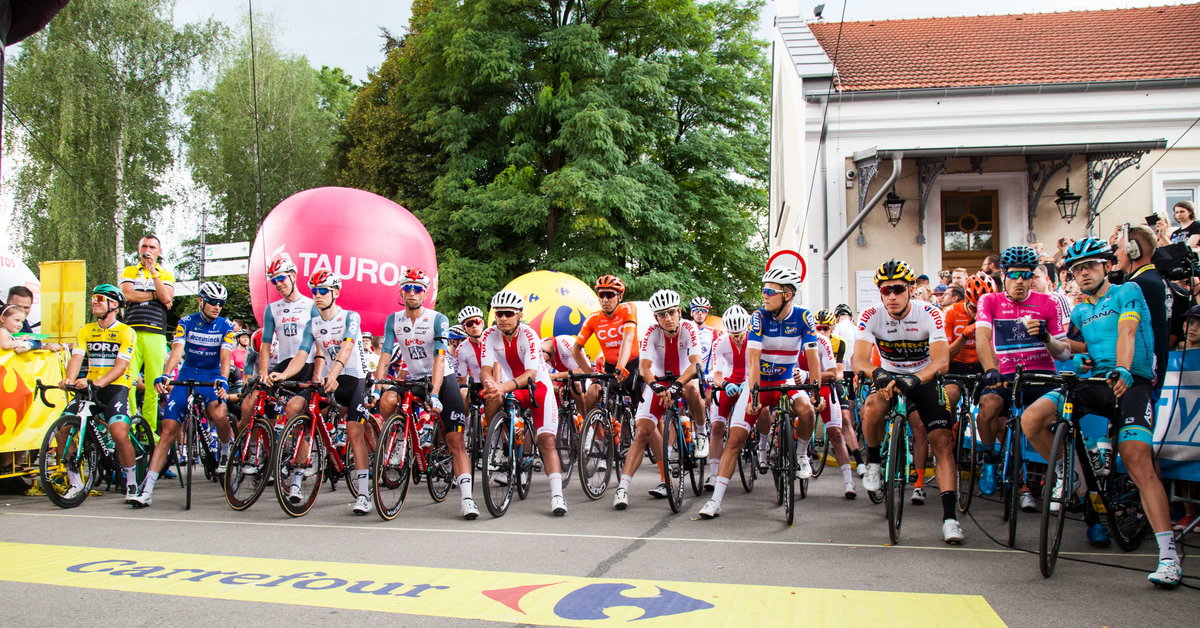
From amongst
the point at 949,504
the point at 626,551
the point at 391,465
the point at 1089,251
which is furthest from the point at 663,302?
the point at 1089,251

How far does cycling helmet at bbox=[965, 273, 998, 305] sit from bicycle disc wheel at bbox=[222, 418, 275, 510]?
6.26m

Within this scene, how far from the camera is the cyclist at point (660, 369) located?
8.02m

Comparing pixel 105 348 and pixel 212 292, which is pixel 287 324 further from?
pixel 105 348

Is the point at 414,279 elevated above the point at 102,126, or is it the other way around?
the point at 102,126

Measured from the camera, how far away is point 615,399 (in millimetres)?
10250

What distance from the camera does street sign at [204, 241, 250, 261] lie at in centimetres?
2012

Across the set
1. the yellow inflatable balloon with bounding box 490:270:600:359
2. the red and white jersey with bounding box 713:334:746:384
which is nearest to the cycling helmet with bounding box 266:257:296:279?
the red and white jersey with bounding box 713:334:746:384

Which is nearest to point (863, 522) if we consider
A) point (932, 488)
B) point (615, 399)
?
point (932, 488)

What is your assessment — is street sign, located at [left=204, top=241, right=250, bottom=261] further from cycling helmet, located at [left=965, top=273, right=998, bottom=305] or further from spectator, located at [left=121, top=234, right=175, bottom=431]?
cycling helmet, located at [left=965, top=273, right=998, bottom=305]

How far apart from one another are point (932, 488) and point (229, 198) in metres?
28.2

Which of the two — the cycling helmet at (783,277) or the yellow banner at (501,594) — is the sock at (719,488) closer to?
the cycling helmet at (783,277)

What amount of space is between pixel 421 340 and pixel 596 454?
6.84ft

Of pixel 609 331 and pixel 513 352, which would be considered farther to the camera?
pixel 609 331

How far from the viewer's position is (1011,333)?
7477 mm
